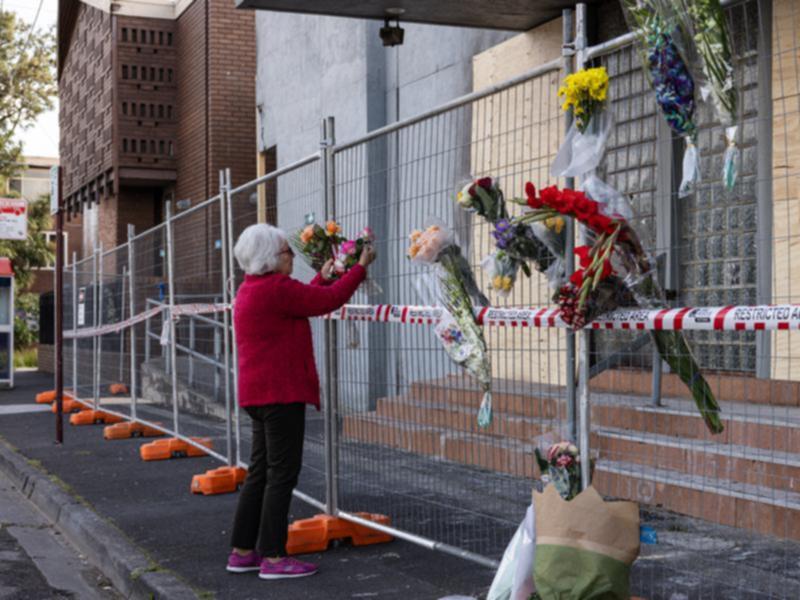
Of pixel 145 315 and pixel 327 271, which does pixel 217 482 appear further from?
pixel 145 315

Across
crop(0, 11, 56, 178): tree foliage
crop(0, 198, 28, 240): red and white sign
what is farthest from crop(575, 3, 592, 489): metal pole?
crop(0, 11, 56, 178): tree foliage

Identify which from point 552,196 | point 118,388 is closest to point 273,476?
point 552,196

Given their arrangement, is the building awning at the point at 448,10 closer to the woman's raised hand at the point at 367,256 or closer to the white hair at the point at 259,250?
the woman's raised hand at the point at 367,256

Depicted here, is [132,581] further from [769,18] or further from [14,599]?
[769,18]

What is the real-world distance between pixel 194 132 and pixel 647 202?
17.8 metres

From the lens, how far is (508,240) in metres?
4.43

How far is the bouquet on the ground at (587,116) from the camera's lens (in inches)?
162

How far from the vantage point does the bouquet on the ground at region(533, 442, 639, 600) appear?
148 inches

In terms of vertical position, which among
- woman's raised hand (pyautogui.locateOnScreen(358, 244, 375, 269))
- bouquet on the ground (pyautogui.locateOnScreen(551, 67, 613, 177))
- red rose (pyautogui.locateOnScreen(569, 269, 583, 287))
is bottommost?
red rose (pyautogui.locateOnScreen(569, 269, 583, 287))

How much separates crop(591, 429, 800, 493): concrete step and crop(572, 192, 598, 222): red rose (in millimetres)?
1017

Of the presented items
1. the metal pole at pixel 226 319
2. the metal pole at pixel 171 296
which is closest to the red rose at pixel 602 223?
the metal pole at pixel 226 319

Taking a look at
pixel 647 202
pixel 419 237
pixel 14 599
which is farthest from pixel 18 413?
pixel 647 202

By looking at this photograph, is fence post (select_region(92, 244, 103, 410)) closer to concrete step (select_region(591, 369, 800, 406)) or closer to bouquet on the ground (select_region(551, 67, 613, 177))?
concrete step (select_region(591, 369, 800, 406))

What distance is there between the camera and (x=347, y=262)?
18.8ft
